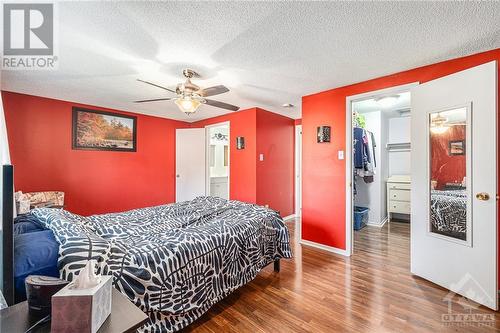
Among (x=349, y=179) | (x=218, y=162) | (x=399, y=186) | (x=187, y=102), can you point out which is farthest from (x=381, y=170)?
(x=187, y=102)

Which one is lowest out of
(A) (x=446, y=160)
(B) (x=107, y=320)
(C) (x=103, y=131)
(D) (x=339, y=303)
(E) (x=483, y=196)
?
(D) (x=339, y=303)

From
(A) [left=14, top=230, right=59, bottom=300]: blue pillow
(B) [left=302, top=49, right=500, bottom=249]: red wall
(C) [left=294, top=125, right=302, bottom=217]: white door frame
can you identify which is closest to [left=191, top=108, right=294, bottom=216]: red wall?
(C) [left=294, top=125, right=302, bottom=217]: white door frame

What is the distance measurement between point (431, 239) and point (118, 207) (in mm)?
4883

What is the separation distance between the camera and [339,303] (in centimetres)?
195

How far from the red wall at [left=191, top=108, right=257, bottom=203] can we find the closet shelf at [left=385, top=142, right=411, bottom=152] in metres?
3.07

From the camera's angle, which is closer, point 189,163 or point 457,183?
point 457,183

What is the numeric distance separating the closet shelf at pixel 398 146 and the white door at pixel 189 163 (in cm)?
415

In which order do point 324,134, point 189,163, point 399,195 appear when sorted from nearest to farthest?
point 324,134 → point 399,195 → point 189,163

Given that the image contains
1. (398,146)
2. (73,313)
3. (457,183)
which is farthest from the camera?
(398,146)

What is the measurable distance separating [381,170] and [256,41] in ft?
12.7

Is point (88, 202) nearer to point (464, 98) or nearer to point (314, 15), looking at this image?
point (314, 15)

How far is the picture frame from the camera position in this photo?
6.88 feet

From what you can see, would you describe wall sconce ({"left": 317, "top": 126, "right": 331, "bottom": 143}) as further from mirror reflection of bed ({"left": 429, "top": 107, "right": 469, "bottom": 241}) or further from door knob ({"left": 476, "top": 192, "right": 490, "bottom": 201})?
door knob ({"left": 476, "top": 192, "right": 490, "bottom": 201})

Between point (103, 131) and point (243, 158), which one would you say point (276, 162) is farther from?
point (103, 131)
